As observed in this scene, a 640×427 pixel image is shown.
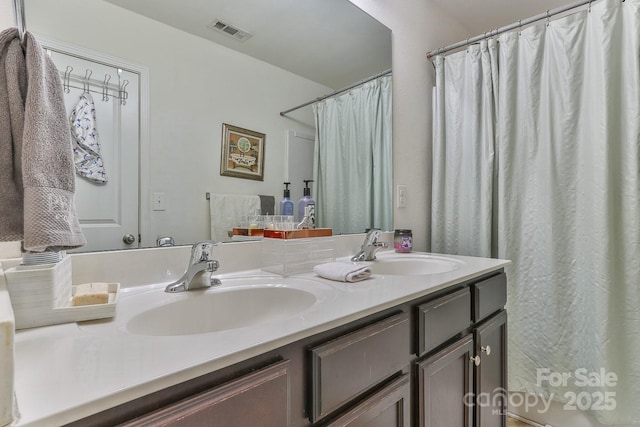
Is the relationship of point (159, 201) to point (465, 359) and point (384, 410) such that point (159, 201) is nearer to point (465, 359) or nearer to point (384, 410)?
point (384, 410)

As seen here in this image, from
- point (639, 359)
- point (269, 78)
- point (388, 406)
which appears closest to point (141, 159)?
point (269, 78)

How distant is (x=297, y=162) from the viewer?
4.31ft

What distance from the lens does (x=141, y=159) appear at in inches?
35.8

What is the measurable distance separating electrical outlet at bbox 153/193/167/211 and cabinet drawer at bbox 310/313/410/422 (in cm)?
64

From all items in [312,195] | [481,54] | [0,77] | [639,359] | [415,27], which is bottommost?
[639,359]

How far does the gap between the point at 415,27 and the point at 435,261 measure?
1329 millimetres

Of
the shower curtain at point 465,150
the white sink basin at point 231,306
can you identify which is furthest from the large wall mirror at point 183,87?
the shower curtain at point 465,150

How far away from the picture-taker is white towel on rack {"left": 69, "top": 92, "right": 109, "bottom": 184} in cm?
81

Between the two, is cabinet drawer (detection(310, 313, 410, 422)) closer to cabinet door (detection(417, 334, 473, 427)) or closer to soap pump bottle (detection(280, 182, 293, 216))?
cabinet door (detection(417, 334, 473, 427))

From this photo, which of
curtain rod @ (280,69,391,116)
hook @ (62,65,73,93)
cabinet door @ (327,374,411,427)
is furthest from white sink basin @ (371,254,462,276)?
hook @ (62,65,73,93)

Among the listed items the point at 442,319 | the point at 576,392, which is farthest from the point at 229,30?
the point at 576,392

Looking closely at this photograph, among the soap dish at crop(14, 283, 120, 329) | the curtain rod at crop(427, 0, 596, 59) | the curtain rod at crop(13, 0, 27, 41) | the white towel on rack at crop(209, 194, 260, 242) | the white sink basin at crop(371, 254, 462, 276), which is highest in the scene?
the curtain rod at crop(427, 0, 596, 59)

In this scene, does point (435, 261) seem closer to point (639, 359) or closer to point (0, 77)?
point (639, 359)

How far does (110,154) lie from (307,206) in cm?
72
